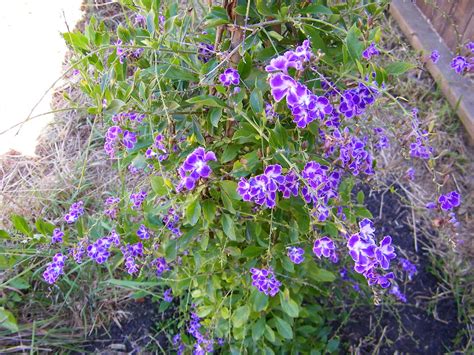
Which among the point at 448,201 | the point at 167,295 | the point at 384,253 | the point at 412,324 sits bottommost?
the point at 412,324

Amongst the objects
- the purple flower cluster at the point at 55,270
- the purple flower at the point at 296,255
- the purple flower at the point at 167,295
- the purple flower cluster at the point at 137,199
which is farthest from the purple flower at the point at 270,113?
the purple flower at the point at 167,295

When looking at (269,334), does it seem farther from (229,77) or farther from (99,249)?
(229,77)

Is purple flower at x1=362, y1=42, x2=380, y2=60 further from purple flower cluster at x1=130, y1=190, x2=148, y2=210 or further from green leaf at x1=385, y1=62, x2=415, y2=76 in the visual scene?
purple flower cluster at x1=130, y1=190, x2=148, y2=210

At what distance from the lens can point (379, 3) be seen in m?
1.13

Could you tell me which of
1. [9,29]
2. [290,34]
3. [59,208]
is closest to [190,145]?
[290,34]

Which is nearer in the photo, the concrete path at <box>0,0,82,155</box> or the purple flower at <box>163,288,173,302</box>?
the purple flower at <box>163,288,173,302</box>

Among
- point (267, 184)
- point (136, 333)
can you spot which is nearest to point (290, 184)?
point (267, 184)

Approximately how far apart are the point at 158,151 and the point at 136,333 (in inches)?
41.9

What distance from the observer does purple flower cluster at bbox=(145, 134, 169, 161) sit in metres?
1.05

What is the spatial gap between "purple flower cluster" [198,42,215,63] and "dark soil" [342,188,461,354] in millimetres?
1130

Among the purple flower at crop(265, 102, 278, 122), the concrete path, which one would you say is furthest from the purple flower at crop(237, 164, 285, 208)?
the concrete path

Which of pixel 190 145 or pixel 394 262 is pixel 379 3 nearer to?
pixel 190 145

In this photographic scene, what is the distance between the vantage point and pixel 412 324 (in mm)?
1934

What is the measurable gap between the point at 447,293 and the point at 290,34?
54.9 inches
